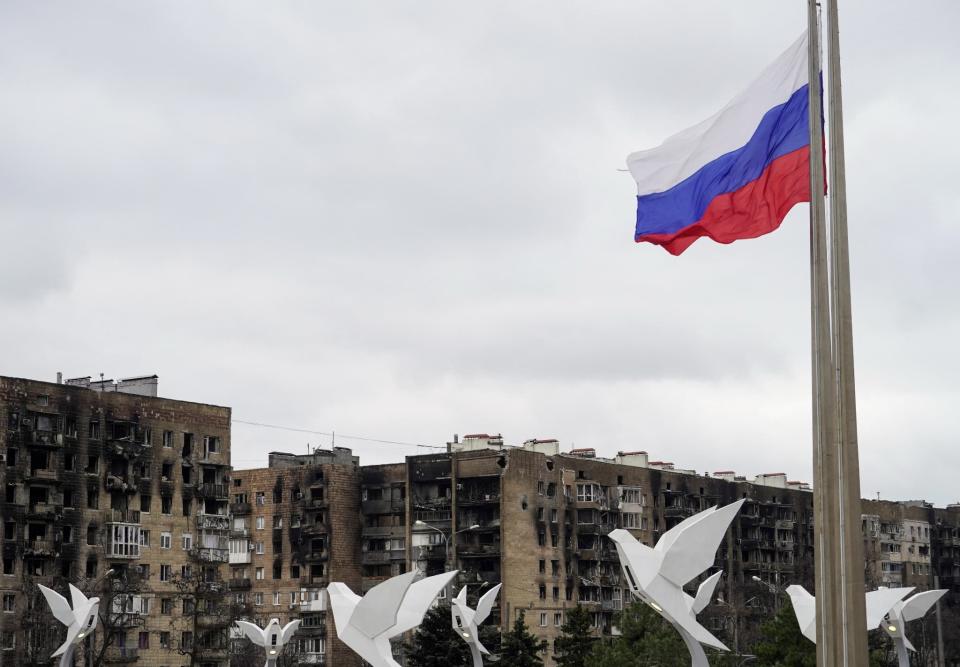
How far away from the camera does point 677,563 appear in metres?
31.2

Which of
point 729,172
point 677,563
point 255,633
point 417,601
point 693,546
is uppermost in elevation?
point 729,172

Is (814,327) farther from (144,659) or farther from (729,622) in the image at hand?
(729,622)

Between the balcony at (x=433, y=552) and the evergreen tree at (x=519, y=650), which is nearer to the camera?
the evergreen tree at (x=519, y=650)

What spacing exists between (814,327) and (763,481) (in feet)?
375

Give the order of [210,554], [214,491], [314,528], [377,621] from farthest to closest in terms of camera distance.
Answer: [314,528] < [214,491] < [210,554] < [377,621]

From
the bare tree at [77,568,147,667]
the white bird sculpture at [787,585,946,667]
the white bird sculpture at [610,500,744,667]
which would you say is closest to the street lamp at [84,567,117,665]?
the bare tree at [77,568,147,667]

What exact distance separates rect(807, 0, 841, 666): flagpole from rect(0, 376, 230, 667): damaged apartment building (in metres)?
59.9

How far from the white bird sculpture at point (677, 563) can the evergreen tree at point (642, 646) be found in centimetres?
1909

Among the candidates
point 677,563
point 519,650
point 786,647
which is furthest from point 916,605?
point 519,650

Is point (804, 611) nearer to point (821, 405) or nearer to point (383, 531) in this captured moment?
point (821, 405)

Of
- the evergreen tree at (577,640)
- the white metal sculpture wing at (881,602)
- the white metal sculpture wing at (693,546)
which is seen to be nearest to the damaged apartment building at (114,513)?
the evergreen tree at (577,640)

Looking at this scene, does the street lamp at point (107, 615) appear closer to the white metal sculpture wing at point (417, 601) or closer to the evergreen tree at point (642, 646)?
the evergreen tree at point (642, 646)

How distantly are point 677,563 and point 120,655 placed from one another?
2101 inches

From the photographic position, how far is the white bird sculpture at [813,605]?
1601 inches
